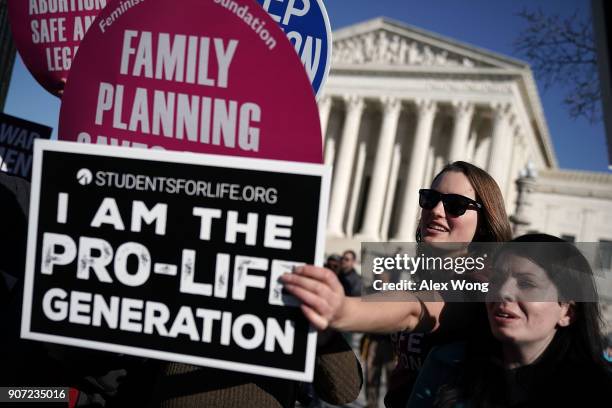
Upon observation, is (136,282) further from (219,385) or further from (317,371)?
(317,371)

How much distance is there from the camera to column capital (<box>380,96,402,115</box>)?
39.8 meters

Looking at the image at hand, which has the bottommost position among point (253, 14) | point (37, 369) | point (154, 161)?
point (37, 369)

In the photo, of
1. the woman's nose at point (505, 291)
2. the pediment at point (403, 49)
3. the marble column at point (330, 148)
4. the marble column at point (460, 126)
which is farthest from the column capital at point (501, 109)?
the woman's nose at point (505, 291)

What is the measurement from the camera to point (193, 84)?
1.78 m

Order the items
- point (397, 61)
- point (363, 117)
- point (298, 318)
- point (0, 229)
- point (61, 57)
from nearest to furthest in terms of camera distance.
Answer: point (298, 318), point (0, 229), point (61, 57), point (397, 61), point (363, 117)

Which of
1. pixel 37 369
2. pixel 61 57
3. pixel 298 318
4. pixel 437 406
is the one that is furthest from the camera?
pixel 61 57

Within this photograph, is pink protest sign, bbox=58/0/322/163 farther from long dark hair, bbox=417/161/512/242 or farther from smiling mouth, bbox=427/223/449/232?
long dark hair, bbox=417/161/512/242

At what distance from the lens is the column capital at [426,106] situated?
128 feet

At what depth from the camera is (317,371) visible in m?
1.91

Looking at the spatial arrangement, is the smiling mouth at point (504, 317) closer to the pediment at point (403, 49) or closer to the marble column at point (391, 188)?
the pediment at point (403, 49)

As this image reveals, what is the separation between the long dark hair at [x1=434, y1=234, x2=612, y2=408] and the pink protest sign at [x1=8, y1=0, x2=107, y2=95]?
2393 millimetres

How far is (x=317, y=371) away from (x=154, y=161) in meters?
0.91

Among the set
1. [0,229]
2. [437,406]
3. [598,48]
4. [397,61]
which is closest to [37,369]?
[0,229]

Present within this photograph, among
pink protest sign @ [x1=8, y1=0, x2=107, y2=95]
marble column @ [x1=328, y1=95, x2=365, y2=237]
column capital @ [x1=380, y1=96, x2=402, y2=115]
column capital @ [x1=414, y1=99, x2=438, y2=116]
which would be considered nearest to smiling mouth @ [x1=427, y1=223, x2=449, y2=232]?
pink protest sign @ [x1=8, y1=0, x2=107, y2=95]
